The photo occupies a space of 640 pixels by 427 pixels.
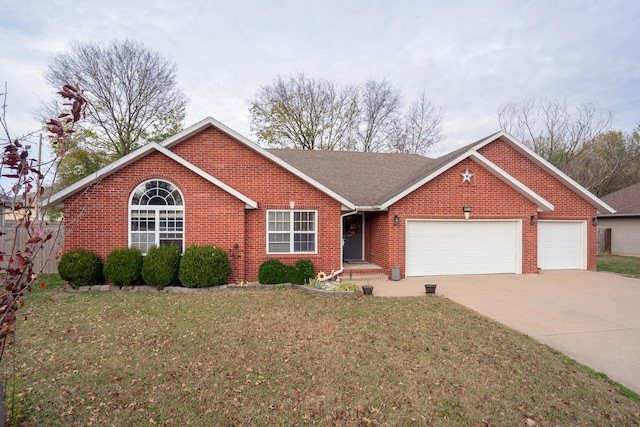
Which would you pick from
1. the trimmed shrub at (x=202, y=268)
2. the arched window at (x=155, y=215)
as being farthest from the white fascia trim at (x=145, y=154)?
the trimmed shrub at (x=202, y=268)

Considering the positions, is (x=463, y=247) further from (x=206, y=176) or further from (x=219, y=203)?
(x=206, y=176)

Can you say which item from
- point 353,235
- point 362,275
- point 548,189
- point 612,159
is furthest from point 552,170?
point 612,159

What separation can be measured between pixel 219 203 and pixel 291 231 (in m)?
2.55

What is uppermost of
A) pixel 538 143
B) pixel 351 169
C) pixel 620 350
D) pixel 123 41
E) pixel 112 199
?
pixel 123 41

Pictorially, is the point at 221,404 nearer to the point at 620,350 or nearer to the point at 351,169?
the point at 620,350

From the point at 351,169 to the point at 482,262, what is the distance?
693 centimetres

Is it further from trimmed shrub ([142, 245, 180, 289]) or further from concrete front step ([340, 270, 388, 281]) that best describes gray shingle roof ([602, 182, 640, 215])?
trimmed shrub ([142, 245, 180, 289])

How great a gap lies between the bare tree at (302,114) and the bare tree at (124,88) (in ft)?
22.9

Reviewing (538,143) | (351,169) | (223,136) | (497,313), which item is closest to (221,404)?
(497,313)

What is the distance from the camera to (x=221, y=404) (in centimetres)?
400

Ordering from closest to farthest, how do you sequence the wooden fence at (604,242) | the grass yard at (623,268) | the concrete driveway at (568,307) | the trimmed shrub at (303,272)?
the concrete driveway at (568,307)
the trimmed shrub at (303,272)
the grass yard at (623,268)
the wooden fence at (604,242)

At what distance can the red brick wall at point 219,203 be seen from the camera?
33.2ft

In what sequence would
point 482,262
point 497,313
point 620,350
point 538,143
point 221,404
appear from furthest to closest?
1. point 538,143
2. point 482,262
3. point 497,313
4. point 620,350
5. point 221,404

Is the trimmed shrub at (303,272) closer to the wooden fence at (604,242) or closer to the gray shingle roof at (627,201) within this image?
the wooden fence at (604,242)
